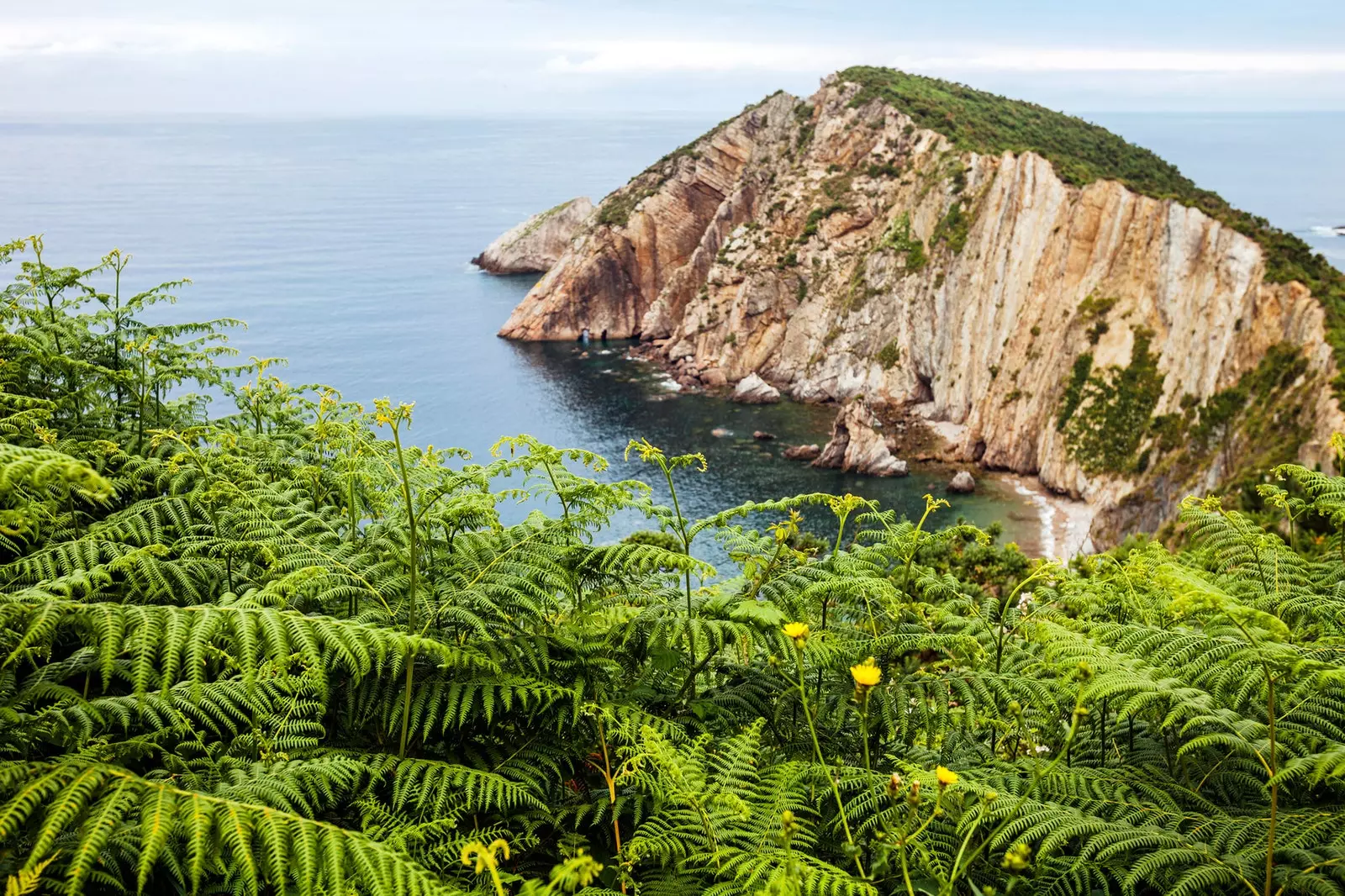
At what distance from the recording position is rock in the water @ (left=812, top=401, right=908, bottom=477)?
51188 millimetres

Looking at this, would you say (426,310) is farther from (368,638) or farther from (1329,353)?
(368,638)

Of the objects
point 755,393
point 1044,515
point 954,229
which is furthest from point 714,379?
point 1044,515

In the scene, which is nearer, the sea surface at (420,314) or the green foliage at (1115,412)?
the green foliage at (1115,412)

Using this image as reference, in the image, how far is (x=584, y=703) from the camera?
4441 millimetres

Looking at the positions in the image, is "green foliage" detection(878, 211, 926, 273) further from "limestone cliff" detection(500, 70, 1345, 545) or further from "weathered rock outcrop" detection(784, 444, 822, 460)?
"weathered rock outcrop" detection(784, 444, 822, 460)

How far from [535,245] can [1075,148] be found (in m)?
67.8

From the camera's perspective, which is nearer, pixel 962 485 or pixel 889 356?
pixel 962 485

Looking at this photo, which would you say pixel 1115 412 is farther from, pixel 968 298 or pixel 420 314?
pixel 420 314

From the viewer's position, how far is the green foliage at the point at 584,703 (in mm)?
3105

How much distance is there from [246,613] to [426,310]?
91703 mm

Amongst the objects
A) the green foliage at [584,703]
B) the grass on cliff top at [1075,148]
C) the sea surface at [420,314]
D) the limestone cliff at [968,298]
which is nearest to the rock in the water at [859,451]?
the sea surface at [420,314]

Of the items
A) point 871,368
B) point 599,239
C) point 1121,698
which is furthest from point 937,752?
point 599,239

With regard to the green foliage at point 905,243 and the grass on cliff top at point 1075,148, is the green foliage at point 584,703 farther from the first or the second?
the green foliage at point 905,243

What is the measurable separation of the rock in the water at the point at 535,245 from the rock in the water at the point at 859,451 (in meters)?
67.7
